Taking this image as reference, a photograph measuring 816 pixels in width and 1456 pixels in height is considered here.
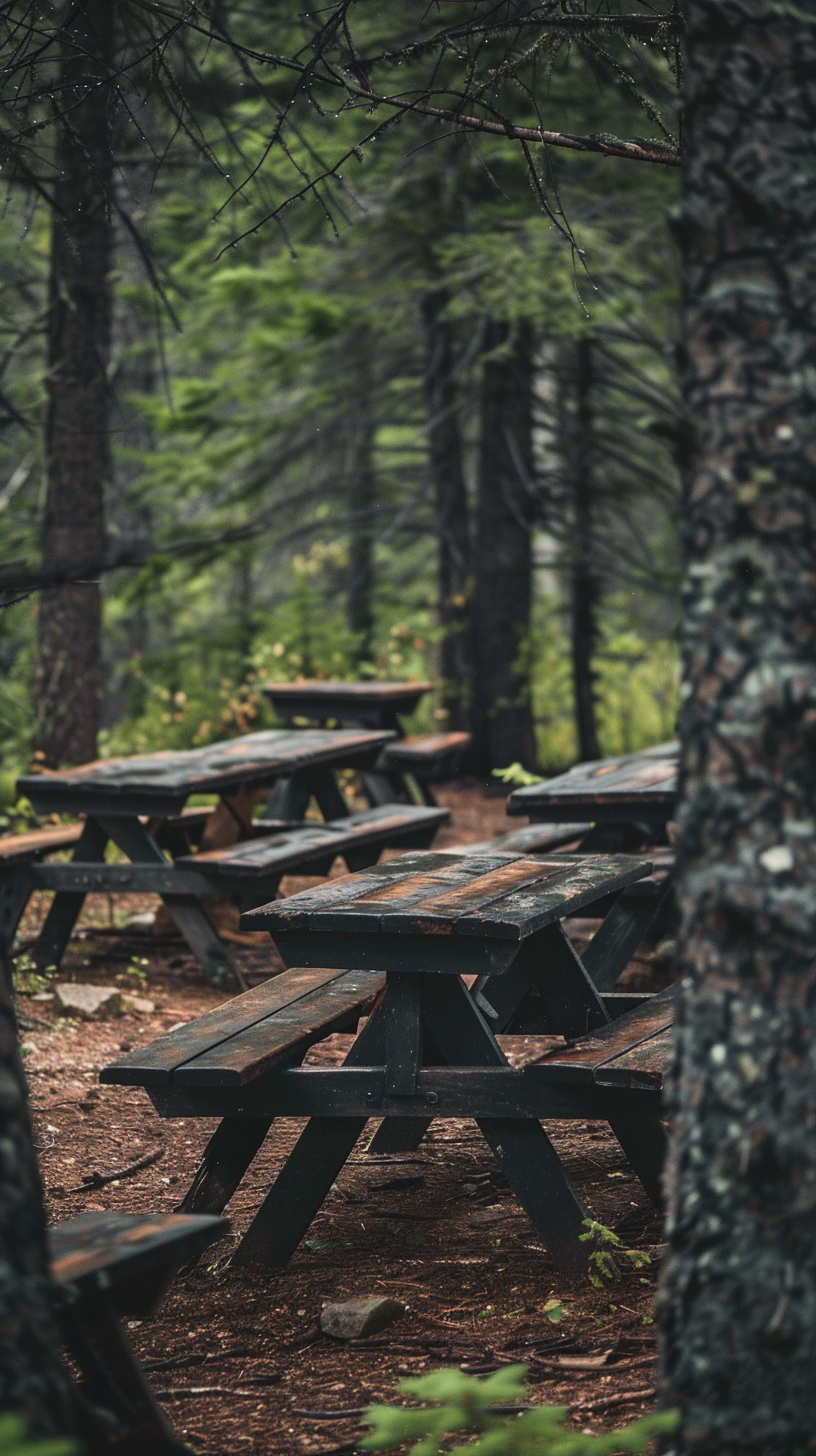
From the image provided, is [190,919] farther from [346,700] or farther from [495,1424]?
[495,1424]

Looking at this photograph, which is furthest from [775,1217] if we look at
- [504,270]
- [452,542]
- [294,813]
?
[452,542]

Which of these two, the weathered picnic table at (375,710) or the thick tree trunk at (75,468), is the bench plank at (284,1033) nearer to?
the weathered picnic table at (375,710)

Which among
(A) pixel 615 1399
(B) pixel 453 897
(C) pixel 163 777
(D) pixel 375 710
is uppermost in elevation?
(D) pixel 375 710

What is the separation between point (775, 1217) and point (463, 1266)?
1702mm

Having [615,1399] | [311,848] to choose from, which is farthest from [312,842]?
[615,1399]

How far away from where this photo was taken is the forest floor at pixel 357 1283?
9.32ft

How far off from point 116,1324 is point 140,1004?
13.4ft

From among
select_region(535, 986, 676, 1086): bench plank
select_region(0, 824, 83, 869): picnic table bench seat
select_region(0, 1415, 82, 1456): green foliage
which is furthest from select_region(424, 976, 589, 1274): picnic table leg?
select_region(0, 824, 83, 869): picnic table bench seat

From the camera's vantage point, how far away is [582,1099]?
3516 millimetres

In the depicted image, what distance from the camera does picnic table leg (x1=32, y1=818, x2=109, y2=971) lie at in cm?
658

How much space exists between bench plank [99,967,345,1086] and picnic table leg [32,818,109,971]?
218cm

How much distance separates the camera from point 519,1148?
359 cm

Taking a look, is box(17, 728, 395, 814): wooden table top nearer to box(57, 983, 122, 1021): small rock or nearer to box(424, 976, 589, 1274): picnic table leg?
box(57, 983, 122, 1021): small rock

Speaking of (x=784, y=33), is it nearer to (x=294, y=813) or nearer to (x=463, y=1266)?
(x=463, y=1266)
